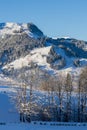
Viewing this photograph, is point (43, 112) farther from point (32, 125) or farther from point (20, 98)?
point (32, 125)

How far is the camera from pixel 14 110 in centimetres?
11312

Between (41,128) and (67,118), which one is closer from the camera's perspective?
(41,128)

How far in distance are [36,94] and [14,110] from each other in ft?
69.0

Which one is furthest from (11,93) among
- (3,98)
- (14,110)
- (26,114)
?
(26,114)

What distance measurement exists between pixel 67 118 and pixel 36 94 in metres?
29.5

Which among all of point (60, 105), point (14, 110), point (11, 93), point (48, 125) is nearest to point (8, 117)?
point (14, 110)

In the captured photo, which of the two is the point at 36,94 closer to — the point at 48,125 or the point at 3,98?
the point at 3,98

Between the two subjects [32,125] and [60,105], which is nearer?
[32,125]

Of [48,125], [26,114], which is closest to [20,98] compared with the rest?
[26,114]

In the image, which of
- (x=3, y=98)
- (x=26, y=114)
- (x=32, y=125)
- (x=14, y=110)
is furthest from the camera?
(x=3, y=98)

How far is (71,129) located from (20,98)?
37944 mm

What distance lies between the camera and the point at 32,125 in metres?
68.8

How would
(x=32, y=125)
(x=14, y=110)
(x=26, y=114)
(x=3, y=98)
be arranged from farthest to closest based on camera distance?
(x=3, y=98) → (x=14, y=110) → (x=26, y=114) → (x=32, y=125)

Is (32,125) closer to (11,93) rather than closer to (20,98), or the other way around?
(20,98)
